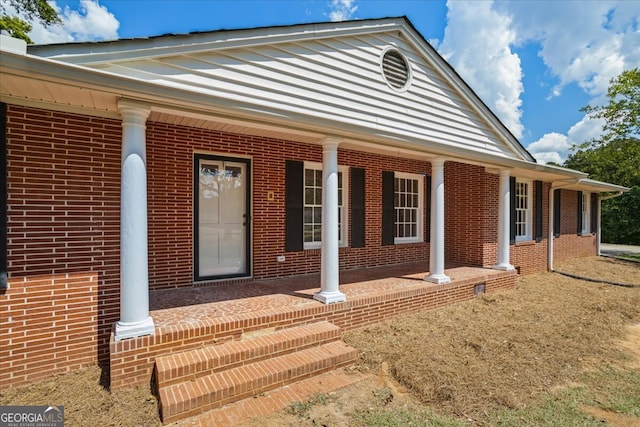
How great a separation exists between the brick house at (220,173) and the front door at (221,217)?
25 millimetres

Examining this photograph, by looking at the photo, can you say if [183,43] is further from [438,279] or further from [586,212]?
[586,212]

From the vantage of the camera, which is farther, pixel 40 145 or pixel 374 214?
pixel 374 214

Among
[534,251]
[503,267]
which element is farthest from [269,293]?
[534,251]

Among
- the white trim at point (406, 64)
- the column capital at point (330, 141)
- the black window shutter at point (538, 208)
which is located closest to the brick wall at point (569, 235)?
the black window shutter at point (538, 208)

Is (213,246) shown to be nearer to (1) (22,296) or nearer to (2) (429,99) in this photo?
(1) (22,296)

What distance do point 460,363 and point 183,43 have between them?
16.5 ft

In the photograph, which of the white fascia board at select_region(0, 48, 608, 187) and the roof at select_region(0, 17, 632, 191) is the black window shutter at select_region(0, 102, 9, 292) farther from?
the white fascia board at select_region(0, 48, 608, 187)

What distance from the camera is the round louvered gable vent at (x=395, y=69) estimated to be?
5.93 metres

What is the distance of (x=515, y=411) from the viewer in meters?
3.07

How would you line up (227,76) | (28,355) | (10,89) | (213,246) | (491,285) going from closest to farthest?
(10,89) → (28,355) → (227,76) → (213,246) → (491,285)

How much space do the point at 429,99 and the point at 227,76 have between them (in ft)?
13.5

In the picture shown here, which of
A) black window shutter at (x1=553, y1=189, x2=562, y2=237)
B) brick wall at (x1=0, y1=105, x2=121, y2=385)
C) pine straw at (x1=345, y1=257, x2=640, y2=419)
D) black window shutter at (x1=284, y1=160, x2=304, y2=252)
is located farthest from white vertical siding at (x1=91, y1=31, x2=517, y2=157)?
black window shutter at (x1=553, y1=189, x2=562, y2=237)

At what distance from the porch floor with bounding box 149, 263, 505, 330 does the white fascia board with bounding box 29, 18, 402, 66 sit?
2.86 metres

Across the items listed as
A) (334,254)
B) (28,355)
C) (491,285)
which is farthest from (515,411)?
(28,355)
